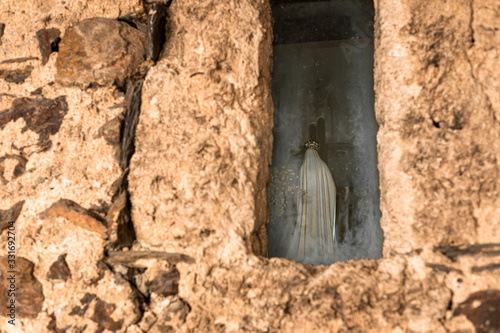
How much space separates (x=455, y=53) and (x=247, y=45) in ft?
2.62

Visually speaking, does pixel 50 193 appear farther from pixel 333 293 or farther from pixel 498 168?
pixel 498 168

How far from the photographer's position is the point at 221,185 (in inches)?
55.1

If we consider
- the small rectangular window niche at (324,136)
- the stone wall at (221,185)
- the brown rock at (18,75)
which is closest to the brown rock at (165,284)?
A: the stone wall at (221,185)

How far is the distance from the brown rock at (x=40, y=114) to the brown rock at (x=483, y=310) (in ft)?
5.35

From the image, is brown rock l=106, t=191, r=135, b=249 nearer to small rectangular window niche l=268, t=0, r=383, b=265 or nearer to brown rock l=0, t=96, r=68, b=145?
brown rock l=0, t=96, r=68, b=145

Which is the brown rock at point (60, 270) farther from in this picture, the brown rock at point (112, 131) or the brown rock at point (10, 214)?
the brown rock at point (112, 131)

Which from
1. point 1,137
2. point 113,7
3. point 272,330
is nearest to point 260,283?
point 272,330

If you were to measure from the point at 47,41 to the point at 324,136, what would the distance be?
1.33 metres

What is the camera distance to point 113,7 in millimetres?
1628

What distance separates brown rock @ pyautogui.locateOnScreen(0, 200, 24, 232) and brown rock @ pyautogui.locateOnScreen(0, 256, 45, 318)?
15 cm

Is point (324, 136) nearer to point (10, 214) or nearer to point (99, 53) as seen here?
point (99, 53)

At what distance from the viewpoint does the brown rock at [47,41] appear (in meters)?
1.60

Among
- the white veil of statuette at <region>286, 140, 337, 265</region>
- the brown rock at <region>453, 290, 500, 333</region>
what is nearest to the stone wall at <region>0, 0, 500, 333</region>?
the brown rock at <region>453, 290, 500, 333</region>

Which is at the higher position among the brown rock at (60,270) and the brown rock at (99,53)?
the brown rock at (99,53)
